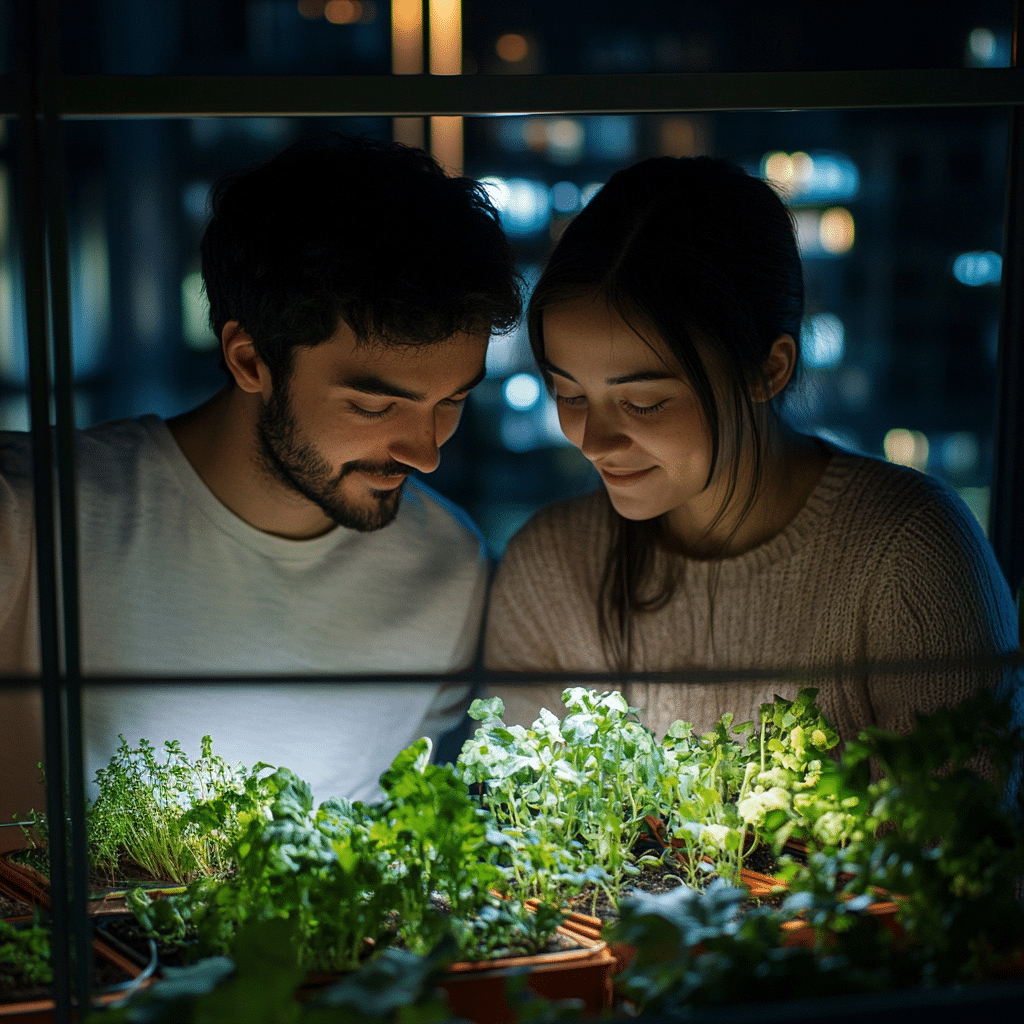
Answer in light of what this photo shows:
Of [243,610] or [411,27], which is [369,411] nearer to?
[243,610]

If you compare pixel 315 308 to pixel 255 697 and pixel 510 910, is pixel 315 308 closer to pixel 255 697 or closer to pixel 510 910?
pixel 255 697

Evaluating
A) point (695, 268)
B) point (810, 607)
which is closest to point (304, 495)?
point (695, 268)

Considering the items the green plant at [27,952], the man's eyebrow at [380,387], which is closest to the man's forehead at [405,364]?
the man's eyebrow at [380,387]

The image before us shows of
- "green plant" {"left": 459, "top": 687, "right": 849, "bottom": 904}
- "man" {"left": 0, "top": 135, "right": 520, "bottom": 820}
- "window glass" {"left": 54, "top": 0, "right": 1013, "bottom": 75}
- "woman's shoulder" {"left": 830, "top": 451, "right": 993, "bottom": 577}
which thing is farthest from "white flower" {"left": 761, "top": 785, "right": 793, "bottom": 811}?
"window glass" {"left": 54, "top": 0, "right": 1013, "bottom": 75}

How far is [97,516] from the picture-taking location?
6.09ft

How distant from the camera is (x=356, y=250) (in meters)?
1.71

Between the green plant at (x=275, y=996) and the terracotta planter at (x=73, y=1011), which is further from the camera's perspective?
the terracotta planter at (x=73, y=1011)

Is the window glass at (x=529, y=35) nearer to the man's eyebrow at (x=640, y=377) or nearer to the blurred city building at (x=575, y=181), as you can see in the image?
the blurred city building at (x=575, y=181)

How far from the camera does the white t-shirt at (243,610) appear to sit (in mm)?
1808

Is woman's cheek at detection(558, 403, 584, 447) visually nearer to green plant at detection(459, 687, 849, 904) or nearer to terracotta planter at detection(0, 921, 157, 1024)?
green plant at detection(459, 687, 849, 904)

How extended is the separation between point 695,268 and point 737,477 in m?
0.39

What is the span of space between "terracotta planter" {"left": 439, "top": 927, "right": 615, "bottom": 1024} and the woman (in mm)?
708

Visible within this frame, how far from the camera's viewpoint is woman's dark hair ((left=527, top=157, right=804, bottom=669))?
1604 mm

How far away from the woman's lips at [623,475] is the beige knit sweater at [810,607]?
21 cm
